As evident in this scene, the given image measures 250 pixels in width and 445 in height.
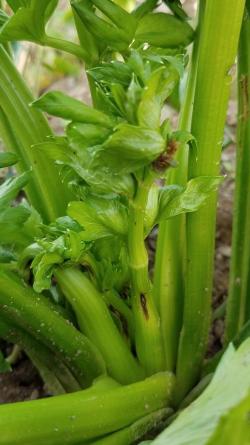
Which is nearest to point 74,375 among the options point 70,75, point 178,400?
point 178,400

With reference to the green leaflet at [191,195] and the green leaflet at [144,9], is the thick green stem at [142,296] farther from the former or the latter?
the green leaflet at [144,9]

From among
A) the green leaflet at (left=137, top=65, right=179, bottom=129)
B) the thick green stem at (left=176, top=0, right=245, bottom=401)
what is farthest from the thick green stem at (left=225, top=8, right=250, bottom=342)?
the green leaflet at (left=137, top=65, right=179, bottom=129)

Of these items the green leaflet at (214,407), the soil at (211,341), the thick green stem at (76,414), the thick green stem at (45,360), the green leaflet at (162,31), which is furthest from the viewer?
the soil at (211,341)

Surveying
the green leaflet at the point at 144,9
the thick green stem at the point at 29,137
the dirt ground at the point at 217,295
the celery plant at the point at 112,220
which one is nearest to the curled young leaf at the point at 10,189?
the celery plant at the point at 112,220

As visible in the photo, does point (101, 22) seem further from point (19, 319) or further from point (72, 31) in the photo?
point (72, 31)

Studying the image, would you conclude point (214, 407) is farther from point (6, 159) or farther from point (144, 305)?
point (6, 159)

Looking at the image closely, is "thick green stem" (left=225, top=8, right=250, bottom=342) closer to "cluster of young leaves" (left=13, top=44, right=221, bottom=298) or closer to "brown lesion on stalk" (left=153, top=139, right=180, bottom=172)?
"cluster of young leaves" (left=13, top=44, right=221, bottom=298)
